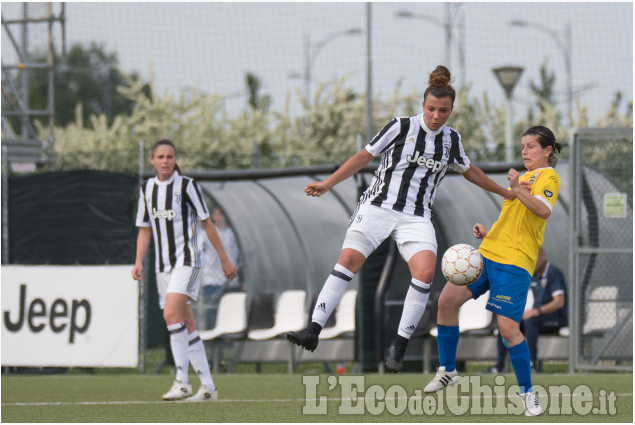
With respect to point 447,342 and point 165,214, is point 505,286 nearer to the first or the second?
point 447,342

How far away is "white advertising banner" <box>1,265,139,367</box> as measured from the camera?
52.0ft

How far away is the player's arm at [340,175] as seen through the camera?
8.45 meters

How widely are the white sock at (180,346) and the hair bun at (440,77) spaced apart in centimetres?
382

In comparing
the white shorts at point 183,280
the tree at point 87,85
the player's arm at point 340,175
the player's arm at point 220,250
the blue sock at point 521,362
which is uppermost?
the tree at point 87,85

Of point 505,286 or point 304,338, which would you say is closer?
point 304,338

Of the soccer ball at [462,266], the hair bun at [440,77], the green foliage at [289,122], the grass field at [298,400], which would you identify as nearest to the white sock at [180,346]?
the grass field at [298,400]

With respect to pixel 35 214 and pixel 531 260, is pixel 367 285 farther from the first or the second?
pixel 531 260

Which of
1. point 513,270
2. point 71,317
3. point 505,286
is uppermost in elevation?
point 513,270

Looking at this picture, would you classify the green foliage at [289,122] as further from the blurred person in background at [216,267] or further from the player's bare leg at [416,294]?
the player's bare leg at [416,294]

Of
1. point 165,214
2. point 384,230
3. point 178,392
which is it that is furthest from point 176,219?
point 384,230

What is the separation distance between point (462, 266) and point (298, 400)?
3.17 metres

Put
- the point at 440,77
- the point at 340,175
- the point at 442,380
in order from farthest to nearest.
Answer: the point at 442,380
the point at 440,77
the point at 340,175

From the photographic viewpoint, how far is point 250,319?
17.4m

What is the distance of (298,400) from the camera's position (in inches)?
457
